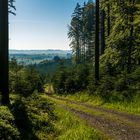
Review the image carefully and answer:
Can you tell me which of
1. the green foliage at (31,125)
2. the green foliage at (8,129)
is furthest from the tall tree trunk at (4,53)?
the green foliage at (8,129)

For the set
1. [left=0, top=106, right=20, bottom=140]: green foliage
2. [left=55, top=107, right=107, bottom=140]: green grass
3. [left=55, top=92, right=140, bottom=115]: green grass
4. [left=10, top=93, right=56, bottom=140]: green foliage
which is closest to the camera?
[left=0, top=106, right=20, bottom=140]: green foliage

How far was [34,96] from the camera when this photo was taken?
1886 centimetres

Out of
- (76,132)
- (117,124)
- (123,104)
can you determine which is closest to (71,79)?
(123,104)

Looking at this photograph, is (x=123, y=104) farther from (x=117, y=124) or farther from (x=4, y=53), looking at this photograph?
(x=4, y=53)

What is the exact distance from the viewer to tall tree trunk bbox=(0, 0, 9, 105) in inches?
605

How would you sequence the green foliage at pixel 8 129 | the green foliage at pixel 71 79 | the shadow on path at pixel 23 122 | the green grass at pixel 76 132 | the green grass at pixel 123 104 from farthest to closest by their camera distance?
the green foliage at pixel 71 79 < the green grass at pixel 123 104 < the green grass at pixel 76 132 < the shadow on path at pixel 23 122 < the green foliage at pixel 8 129

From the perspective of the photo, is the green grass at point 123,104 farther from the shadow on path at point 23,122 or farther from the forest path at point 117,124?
the shadow on path at point 23,122

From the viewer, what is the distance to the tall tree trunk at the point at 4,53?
1537 centimetres

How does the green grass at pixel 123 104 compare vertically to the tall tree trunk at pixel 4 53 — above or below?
below

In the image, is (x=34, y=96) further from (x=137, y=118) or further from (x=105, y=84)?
(x=105, y=84)

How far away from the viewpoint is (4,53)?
15539 mm

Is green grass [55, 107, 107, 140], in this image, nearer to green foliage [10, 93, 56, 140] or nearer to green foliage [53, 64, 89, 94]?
green foliage [10, 93, 56, 140]

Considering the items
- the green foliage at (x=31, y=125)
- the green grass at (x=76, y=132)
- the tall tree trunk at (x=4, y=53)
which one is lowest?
the green grass at (x=76, y=132)

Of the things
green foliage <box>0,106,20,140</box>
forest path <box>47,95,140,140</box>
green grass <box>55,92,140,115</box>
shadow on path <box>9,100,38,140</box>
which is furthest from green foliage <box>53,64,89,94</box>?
green foliage <box>0,106,20,140</box>
